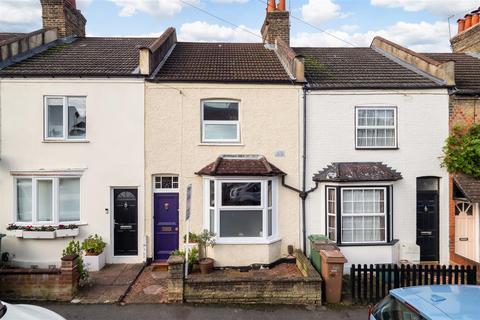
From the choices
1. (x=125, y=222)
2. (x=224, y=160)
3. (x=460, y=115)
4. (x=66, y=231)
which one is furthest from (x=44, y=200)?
(x=460, y=115)

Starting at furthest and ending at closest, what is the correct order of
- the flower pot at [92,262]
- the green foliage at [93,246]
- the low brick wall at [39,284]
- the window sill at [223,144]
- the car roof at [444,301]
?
the window sill at [223,144] < the green foliage at [93,246] < the flower pot at [92,262] < the low brick wall at [39,284] < the car roof at [444,301]

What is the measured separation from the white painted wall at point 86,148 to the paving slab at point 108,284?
622 millimetres

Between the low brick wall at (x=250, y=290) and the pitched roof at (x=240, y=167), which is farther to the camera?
the pitched roof at (x=240, y=167)

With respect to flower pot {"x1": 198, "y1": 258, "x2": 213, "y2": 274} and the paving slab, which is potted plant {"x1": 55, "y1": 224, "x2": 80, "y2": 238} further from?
flower pot {"x1": 198, "y1": 258, "x2": 213, "y2": 274}

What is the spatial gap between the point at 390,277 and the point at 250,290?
11.0 feet

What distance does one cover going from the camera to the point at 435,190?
1144cm

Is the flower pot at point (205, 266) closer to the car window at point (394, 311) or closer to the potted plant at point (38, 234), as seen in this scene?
the potted plant at point (38, 234)

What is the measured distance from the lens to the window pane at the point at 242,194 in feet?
35.3

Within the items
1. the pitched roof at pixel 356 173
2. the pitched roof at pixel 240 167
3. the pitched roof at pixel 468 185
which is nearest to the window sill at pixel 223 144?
the pitched roof at pixel 240 167

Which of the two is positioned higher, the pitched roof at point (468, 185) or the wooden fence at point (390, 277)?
the pitched roof at point (468, 185)

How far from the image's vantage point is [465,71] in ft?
42.8

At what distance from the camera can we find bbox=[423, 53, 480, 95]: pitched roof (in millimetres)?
11581

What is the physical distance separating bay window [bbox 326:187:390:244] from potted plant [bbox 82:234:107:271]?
7.06 m

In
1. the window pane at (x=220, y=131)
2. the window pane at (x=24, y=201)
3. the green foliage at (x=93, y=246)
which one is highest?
the window pane at (x=220, y=131)
